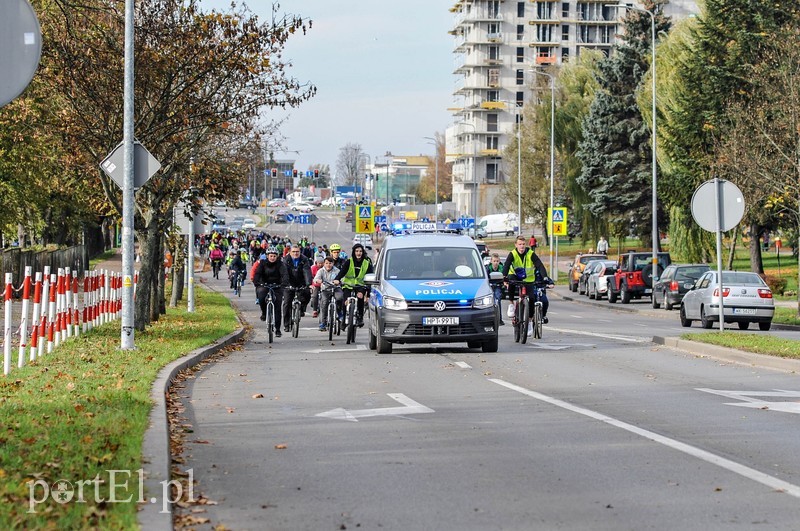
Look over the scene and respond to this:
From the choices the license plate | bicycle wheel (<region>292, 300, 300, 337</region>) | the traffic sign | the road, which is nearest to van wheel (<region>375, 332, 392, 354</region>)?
the license plate

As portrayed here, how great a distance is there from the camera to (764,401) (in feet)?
45.5

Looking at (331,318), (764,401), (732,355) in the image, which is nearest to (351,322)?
(331,318)

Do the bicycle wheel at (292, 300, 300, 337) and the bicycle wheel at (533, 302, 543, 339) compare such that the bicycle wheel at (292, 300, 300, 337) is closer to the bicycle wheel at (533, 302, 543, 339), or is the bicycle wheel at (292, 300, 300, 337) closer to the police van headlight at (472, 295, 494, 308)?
the bicycle wheel at (533, 302, 543, 339)

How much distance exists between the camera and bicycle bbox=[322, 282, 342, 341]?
26250 millimetres

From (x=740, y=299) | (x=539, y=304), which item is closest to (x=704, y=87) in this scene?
(x=740, y=299)

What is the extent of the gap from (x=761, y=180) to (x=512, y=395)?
1047 inches

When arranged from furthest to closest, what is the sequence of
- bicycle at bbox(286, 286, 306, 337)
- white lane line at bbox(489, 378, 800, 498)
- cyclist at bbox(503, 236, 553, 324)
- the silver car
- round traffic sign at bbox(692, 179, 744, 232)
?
the silver car → bicycle at bbox(286, 286, 306, 337) → cyclist at bbox(503, 236, 553, 324) → round traffic sign at bbox(692, 179, 744, 232) → white lane line at bbox(489, 378, 800, 498)

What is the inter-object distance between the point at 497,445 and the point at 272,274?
659 inches

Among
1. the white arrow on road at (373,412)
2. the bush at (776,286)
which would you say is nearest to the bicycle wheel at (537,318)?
the white arrow on road at (373,412)

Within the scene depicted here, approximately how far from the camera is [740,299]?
31.8 m

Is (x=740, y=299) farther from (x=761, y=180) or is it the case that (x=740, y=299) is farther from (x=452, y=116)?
(x=452, y=116)

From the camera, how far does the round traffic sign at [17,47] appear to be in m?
7.51

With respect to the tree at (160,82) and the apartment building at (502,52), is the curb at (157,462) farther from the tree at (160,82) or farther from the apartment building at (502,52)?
the apartment building at (502,52)

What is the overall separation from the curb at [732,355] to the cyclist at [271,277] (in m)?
7.38
